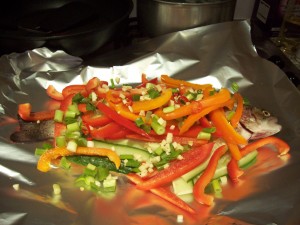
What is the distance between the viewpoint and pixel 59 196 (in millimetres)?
1181

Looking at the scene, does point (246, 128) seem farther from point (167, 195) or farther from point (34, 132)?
point (34, 132)

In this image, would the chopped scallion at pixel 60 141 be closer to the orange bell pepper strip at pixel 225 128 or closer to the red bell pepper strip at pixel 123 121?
the red bell pepper strip at pixel 123 121

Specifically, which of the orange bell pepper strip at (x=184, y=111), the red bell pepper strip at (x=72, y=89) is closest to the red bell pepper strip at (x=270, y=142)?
the orange bell pepper strip at (x=184, y=111)

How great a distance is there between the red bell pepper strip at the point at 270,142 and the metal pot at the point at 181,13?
2.22 ft

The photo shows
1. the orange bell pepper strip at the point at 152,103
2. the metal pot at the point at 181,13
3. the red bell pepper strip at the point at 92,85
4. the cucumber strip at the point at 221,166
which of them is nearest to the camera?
the cucumber strip at the point at 221,166

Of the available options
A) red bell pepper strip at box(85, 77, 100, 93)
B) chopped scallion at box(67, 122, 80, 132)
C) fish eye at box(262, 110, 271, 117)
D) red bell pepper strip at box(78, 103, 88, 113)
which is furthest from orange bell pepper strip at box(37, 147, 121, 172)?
fish eye at box(262, 110, 271, 117)

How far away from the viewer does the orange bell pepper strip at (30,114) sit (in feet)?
4.78

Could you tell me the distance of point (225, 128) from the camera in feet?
4.28

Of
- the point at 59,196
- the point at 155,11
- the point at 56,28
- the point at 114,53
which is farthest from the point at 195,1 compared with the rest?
the point at 59,196

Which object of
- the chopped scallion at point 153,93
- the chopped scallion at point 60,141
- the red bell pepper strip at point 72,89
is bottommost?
the red bell pepper strip at point 72,89

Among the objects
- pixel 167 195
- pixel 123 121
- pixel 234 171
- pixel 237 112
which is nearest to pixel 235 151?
pixel 234 171

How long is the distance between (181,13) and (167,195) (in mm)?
889

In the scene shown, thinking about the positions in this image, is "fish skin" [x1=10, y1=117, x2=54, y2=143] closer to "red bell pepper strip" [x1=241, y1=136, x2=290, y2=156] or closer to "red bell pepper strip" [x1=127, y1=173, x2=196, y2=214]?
"red bell pepper strip" [x1=127, y1=173, x2=196, y2=214]

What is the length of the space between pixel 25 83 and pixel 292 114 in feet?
3.79
